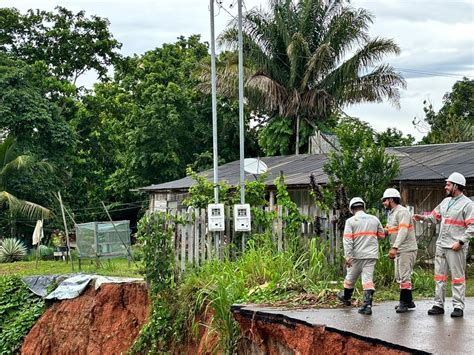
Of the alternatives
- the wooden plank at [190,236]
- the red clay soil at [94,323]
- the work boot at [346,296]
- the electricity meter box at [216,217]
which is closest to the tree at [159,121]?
the red clay soil at [94,323]

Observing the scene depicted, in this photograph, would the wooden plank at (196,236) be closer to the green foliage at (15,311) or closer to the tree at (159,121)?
the green foliage at (15,311)

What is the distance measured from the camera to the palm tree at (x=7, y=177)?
104ft

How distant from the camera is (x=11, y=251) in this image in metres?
30.1

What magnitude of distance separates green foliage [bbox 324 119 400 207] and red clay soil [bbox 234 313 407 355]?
4697 mm

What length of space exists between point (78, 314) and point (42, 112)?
18924 millimetres

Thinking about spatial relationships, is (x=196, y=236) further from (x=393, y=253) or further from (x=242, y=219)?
(x=393, y=253)

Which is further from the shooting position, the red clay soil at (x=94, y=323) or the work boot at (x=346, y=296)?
the red clay soil at (x=94, y=323)

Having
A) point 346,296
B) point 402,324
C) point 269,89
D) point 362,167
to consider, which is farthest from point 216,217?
point 269,89

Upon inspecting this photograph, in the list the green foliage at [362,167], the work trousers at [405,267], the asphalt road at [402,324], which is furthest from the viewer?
the green foliage at [362,167]

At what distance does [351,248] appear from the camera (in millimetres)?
10797

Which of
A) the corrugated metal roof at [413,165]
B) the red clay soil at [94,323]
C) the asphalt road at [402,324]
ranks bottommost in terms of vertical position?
the red clay soil at [94,323]

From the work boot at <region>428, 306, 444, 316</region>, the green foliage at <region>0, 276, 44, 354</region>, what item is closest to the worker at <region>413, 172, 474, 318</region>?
the work boot at <region>428, 306, 444, 316</region>

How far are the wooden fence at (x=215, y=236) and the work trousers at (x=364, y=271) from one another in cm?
302

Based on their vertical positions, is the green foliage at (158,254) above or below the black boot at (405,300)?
above
